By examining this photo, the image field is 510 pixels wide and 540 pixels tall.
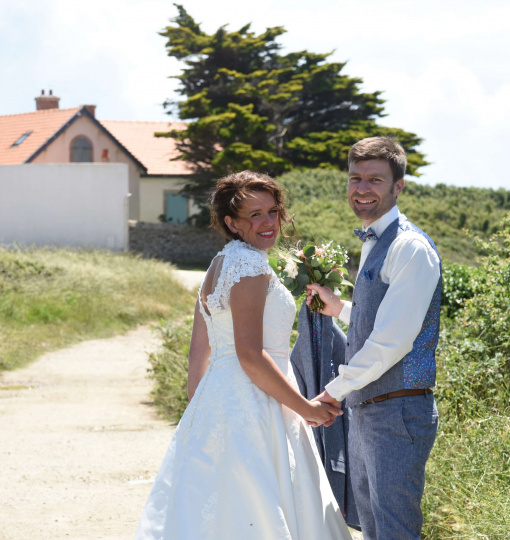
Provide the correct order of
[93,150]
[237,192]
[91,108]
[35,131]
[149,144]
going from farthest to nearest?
[149,144]
[91,108]
[93,150]
[35,131]
[237,192]

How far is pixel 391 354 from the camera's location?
289cm

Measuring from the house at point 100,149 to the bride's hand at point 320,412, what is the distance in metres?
28.1

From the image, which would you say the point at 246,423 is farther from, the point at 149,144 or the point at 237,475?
the point at 149,144

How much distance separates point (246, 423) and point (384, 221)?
1.00 meters

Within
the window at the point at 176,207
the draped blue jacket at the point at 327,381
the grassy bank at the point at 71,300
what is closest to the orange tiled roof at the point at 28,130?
the window at the point at 176,207

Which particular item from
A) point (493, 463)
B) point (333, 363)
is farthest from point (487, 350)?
point (333, 363)

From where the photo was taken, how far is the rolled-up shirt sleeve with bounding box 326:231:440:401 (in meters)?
2.88

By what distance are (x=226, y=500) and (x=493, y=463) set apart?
1694 mm

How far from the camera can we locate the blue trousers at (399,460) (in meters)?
2.93

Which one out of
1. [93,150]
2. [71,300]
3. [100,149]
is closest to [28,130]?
[93,150]

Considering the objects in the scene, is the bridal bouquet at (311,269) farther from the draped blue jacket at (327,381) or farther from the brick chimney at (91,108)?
the brick chimney at (91,108)

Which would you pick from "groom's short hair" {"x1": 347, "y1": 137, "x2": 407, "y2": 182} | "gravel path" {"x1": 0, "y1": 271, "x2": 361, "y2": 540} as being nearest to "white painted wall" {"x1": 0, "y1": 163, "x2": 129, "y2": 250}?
"gravel path" {"x1": 0, "y1": 271, "x2": 361, "y2": 540}

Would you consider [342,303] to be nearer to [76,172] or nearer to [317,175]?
[317,175]

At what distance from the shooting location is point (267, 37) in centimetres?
3175
